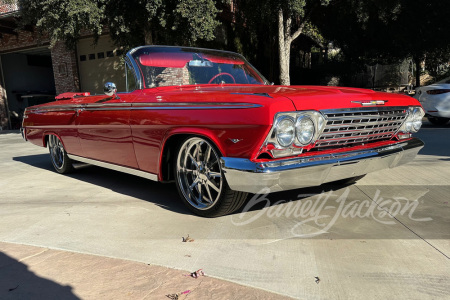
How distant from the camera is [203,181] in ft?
11.1

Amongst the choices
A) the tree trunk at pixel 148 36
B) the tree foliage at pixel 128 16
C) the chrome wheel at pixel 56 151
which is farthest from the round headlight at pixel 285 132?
the tree trunk at pixel 148 36

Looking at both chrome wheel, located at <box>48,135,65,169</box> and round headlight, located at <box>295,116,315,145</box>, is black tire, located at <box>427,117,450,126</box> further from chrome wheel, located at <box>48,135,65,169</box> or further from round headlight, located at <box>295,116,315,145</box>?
chrome wheel, located at <box>48,135,65,169</box>

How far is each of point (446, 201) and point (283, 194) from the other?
1625 mm

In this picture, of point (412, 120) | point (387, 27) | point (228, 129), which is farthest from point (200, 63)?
point (387, 27)

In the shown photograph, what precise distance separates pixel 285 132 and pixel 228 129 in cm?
45

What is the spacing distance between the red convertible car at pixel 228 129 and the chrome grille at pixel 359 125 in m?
0.01

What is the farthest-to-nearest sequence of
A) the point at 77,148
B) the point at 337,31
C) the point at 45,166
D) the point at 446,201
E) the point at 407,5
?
1. the point at 337,31
2. the point at 407,5
3. the point at 45,166
4. the point at 77,148
5. the point at 446,201

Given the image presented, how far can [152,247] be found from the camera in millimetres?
2861

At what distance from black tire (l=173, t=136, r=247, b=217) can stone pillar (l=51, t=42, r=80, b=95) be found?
1451 cm

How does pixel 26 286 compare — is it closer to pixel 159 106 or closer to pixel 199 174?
pixel 199 174

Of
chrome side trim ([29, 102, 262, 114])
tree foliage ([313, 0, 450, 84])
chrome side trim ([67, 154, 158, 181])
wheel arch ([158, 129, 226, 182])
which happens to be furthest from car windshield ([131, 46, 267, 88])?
tree foliage ([313, 0, 450, 84])

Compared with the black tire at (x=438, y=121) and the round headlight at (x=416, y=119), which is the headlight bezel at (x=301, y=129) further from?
the black tire at (x=438, y=121)

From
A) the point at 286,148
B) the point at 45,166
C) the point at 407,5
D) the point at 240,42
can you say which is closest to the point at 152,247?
the point at 286,148

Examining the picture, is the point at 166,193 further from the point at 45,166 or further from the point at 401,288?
the point at 45,166
